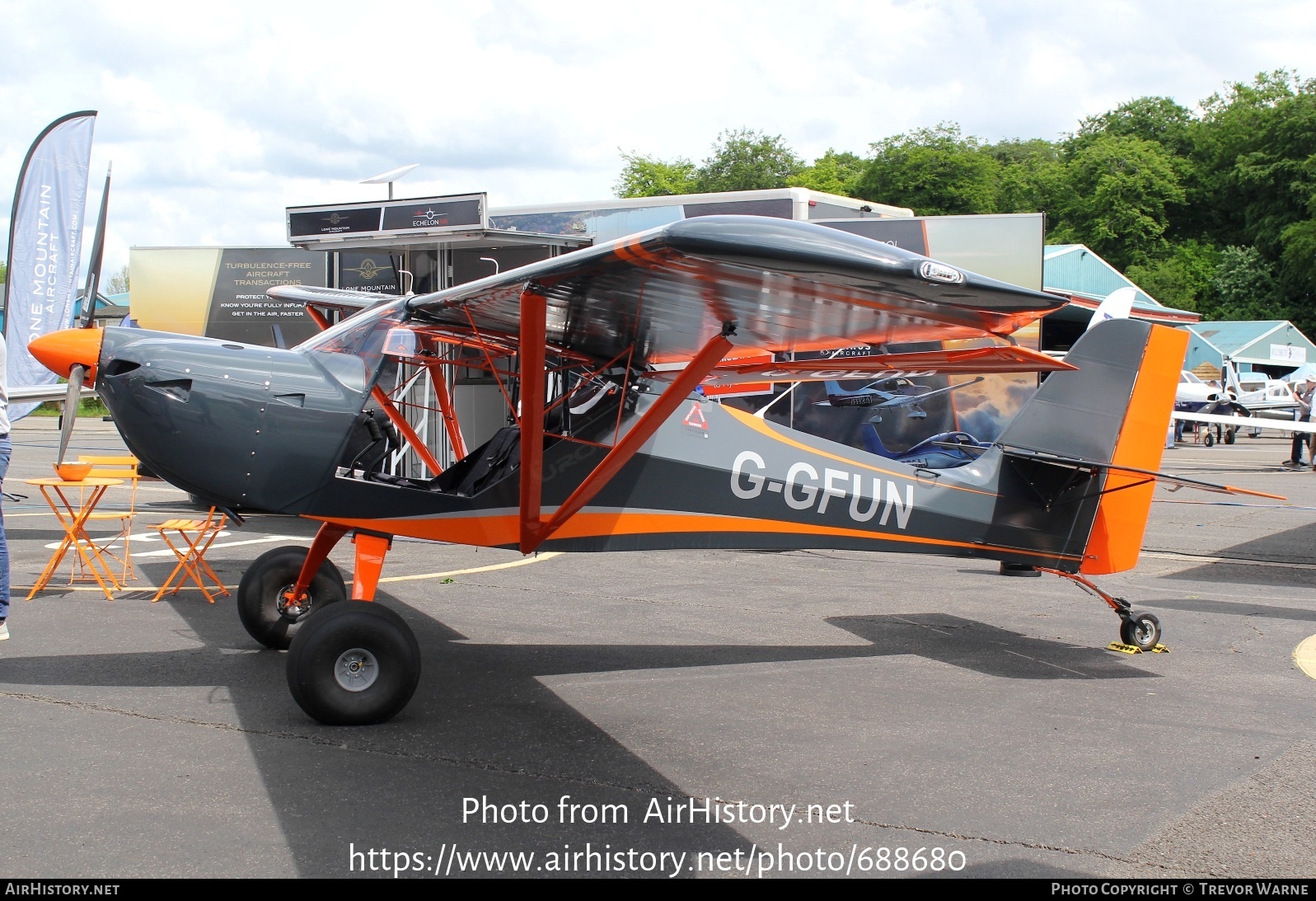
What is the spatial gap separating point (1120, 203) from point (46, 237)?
215 feet

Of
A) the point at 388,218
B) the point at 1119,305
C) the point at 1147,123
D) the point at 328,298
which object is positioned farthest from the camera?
the point at 1147,123

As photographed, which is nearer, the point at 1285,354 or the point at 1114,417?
the point at 1114,417

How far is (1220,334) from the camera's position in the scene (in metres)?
54.5

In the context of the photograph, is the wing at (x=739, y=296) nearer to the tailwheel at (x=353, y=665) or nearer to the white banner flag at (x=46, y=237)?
the tailwheel at (x=353, y=665)

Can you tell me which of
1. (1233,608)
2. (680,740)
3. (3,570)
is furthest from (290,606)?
(1233,608)

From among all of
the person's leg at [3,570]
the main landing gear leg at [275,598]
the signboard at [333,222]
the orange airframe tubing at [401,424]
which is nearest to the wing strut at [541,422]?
the orange airframe tubing at [401,424]

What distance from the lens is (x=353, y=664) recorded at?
16.6 feet

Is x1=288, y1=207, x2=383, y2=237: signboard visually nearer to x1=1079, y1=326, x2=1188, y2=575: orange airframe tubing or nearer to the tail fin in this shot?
the tail fin

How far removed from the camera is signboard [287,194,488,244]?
12.0m

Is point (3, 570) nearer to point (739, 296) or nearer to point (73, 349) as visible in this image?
point (73, 349)

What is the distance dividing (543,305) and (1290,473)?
22639 mm

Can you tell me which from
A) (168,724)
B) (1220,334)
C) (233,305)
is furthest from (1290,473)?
(1220,334)

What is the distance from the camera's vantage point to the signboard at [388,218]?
39.3 feet

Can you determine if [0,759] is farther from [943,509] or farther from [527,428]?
[943,509]
